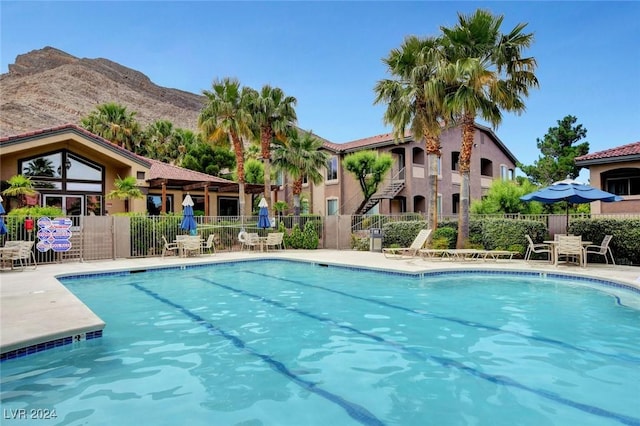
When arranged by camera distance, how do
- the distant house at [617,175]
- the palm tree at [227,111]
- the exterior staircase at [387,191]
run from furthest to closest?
the exterior staircase at [387,191] → the palm tree at [227,111] → the distant house at [617,175]

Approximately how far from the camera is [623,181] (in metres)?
17.3

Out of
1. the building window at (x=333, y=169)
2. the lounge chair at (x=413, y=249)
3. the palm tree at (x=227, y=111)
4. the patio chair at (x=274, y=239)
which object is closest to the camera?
the lounge chair at (x=413, y=249)

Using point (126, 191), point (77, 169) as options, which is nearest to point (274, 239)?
point (126, 191)

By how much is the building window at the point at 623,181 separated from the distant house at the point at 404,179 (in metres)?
8.39

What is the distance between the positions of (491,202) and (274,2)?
1582cm

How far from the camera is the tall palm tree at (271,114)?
2020 cm

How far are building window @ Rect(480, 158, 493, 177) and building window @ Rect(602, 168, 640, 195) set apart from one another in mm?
12938

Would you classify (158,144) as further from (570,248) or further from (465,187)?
(570,248)

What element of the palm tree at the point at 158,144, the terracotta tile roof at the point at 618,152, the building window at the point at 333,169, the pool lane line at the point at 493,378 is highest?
the palm tree at the point at 158,144

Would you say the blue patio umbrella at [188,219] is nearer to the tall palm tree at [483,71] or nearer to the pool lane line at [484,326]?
the pool lane line at [484,326]

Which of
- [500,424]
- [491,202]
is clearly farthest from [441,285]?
[491,202]

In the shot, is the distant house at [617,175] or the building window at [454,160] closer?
the distant house at [617,175]

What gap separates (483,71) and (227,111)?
456 inches

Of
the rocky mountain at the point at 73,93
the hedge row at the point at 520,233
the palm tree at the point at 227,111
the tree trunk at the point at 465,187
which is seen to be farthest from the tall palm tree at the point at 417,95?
the rocky mountain at the point at 73,93
